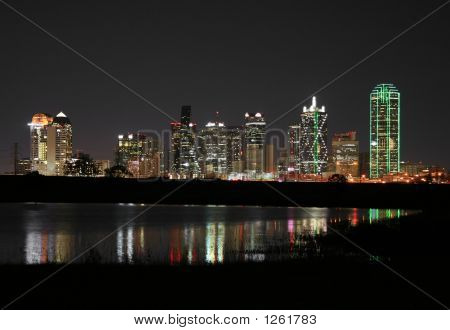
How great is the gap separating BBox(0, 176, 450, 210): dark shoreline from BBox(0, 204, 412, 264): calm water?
28.5 m

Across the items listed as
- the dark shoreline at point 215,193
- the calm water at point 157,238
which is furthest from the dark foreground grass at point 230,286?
the dark shoreline at point 215,193

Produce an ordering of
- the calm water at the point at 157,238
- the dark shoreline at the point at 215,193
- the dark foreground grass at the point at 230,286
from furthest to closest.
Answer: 1. the dark shoreline at the point at 215,193
2. the calm water at the point at 157,238
3. the dark foreground grass at the point at 230,286

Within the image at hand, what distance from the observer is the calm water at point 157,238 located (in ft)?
89.4

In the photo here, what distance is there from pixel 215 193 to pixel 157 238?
181ft

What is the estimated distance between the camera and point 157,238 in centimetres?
3756

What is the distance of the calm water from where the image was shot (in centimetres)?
2725

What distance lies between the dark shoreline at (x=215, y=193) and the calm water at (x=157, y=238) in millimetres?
28454

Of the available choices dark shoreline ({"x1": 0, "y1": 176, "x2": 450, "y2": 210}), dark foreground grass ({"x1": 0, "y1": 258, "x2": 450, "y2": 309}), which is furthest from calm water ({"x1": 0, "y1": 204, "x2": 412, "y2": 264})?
dark shoreline ({"x1": 0, "y1": 176, "x2": 450, "y2": 210})

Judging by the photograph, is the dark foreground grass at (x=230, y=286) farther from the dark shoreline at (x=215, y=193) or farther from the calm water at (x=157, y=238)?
the dark shoreline at (x=215, y=193)

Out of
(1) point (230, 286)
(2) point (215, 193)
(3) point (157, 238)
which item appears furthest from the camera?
(2) point (215, 193)

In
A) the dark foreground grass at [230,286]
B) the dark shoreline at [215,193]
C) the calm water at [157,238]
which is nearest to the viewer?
the dark foreground grass at [230,286]

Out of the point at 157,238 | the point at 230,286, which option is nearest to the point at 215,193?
the point at 157,238

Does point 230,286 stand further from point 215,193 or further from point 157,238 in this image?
point 215,193
